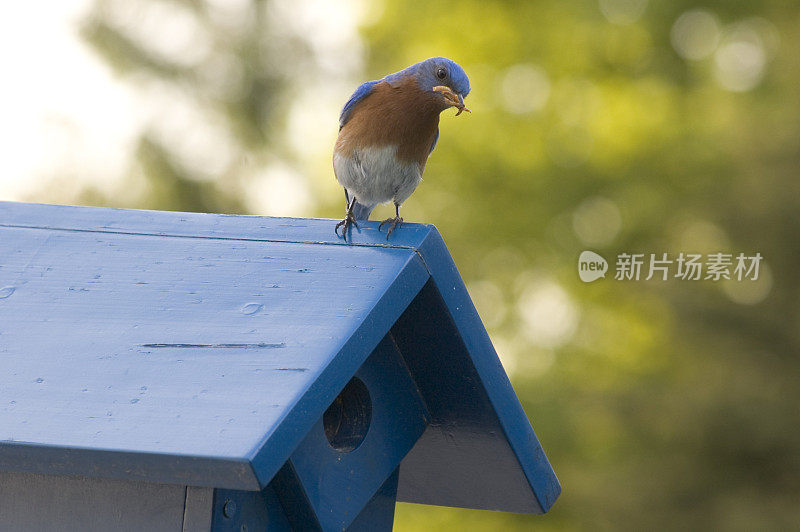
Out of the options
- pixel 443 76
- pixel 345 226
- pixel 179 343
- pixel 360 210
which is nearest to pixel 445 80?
pixel 443 76

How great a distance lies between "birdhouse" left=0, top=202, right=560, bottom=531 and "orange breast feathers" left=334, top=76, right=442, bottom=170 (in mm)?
963

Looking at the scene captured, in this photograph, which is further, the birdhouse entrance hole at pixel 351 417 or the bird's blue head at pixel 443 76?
the bird's blue head at pixel 443 76

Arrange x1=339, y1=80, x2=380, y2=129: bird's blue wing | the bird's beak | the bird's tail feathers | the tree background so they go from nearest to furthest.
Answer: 1. the bird's beak
2. x1=339, y1=80, x2=380, y2=129: bird's blue wing
3. the bird's tail feathers
4. the tree background

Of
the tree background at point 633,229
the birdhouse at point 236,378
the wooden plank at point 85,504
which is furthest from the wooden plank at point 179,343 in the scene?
the tree background at point 633,229

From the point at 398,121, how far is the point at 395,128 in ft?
0.08

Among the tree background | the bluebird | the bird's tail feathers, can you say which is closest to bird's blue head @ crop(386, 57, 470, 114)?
the bluebird

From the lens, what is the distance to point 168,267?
2.01 m

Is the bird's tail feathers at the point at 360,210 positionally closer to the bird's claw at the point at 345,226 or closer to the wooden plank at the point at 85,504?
the bird's claw at the point at 345,226

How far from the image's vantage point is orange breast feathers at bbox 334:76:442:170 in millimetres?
3037

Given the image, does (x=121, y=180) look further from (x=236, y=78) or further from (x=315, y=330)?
(x=315, y=330)

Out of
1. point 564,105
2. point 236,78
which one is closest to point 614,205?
point 564,105

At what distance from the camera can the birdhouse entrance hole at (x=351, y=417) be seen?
7.00 ft

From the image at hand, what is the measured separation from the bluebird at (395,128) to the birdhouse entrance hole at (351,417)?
0.95m

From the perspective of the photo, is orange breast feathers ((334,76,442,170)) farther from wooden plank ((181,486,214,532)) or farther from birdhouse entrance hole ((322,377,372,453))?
wooden plank ((181,486,214,532))
